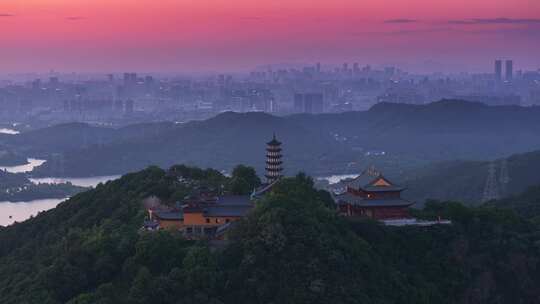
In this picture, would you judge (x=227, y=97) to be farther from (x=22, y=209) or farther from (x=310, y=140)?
(x=22, y=209)

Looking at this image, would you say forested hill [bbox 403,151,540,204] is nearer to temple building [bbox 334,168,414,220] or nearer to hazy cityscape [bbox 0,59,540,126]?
temple building [bbox 334,168,414,220]

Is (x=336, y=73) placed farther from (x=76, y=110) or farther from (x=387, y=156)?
(x=387, y=156)

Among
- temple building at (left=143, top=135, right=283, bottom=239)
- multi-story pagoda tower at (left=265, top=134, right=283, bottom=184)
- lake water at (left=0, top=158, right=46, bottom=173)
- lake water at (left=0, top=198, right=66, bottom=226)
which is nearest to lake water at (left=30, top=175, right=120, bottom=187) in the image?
lake water at (left=0, top=158, right=46, bottom=173)

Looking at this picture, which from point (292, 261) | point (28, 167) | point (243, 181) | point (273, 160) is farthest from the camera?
point (28, 167)

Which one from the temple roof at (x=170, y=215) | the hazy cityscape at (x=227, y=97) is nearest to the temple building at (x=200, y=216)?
the temple roof at (x=170, y=215)

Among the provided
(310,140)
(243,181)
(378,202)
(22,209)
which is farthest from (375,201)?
(310,140)

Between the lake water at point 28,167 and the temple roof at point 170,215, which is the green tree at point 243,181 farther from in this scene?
the lake water at point 28,167
